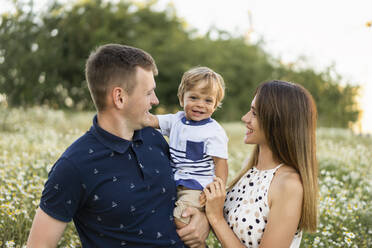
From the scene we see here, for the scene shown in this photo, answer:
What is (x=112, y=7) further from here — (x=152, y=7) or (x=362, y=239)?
(x=362, y=239)

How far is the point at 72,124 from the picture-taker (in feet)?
38.2

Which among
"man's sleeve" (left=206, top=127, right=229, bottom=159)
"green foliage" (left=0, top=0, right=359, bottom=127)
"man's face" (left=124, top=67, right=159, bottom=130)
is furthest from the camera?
"green foliage" (left=0, top=0, right=359, bottom=127)

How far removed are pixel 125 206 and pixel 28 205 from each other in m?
2.28

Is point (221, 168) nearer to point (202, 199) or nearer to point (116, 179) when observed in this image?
point (202, 199)

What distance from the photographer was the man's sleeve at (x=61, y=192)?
230 centimetres

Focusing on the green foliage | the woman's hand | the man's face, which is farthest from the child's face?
the green foliage

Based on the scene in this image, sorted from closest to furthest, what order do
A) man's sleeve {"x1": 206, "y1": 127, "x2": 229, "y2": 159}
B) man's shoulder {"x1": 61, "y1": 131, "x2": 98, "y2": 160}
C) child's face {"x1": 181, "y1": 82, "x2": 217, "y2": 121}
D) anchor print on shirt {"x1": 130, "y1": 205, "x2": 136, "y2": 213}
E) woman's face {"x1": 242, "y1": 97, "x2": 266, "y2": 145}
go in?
man's shoulder {"x1": 61, "y1": 131, "x2": 98, "y2": 160}, anchor print on shirt {"x1": 130, "y1": 205, "x2": 136, "y2": 213}, woman's face {"x1": 242, "y1": 97, "x2": 266, "y2": 145}, man's sleeve {"x1": 206, "y1": 127, "x2": 229, "y2": 159}, child's face {"x1": 181, "y1": 82, "x2": 217, "y2": 121}

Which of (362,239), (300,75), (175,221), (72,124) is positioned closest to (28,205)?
(175,221)

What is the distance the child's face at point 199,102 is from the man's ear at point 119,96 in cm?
72

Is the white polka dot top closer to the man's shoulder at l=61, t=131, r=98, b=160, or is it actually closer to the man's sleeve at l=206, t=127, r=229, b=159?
the man's sleeve at l=206, t=127, r=229, b=159

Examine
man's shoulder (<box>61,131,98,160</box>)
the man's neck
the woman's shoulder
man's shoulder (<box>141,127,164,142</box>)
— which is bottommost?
the woman's shoulder

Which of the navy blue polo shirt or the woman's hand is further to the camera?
the woman's hand

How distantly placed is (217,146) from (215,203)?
472 millimetres

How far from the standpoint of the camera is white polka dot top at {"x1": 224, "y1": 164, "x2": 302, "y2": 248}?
276 centimetres
